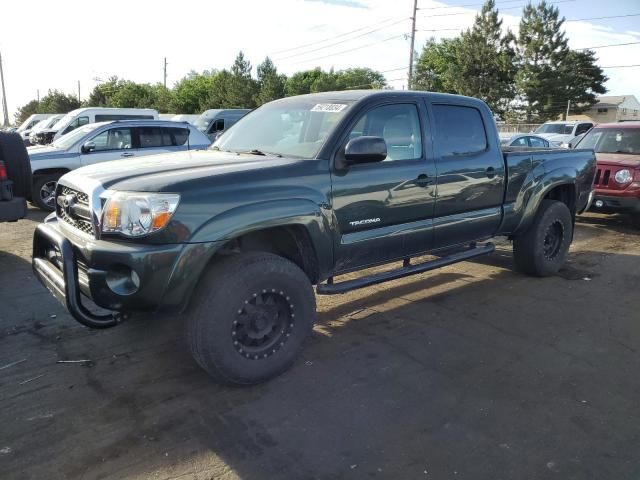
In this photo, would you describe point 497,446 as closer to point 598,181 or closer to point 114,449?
point 114,449

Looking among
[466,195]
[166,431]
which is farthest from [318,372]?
[466,195]

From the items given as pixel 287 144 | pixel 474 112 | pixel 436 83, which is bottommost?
pixel 287 144

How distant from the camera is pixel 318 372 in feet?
11.8

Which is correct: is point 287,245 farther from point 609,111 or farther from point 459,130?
point 609,111

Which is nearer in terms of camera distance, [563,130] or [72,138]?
[72,138]

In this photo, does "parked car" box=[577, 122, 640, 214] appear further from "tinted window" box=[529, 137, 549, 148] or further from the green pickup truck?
the green pickup truck

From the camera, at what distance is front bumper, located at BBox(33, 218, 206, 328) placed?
286 centimetres

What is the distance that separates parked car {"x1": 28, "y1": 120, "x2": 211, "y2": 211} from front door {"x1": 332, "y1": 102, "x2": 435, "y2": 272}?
6210mm

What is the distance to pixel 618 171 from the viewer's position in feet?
27.2

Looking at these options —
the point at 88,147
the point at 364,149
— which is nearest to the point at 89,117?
the point at 88,147

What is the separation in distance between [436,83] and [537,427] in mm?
61139

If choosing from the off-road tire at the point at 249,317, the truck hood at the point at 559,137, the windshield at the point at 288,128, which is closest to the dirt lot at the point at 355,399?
the off-road tire at the point at 249,317

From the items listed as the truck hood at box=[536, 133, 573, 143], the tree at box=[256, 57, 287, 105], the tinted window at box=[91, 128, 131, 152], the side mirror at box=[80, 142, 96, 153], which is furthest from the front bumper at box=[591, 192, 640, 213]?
the tree at box=[256, 57, 287, 105]

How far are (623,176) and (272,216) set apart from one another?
23.7 ft
